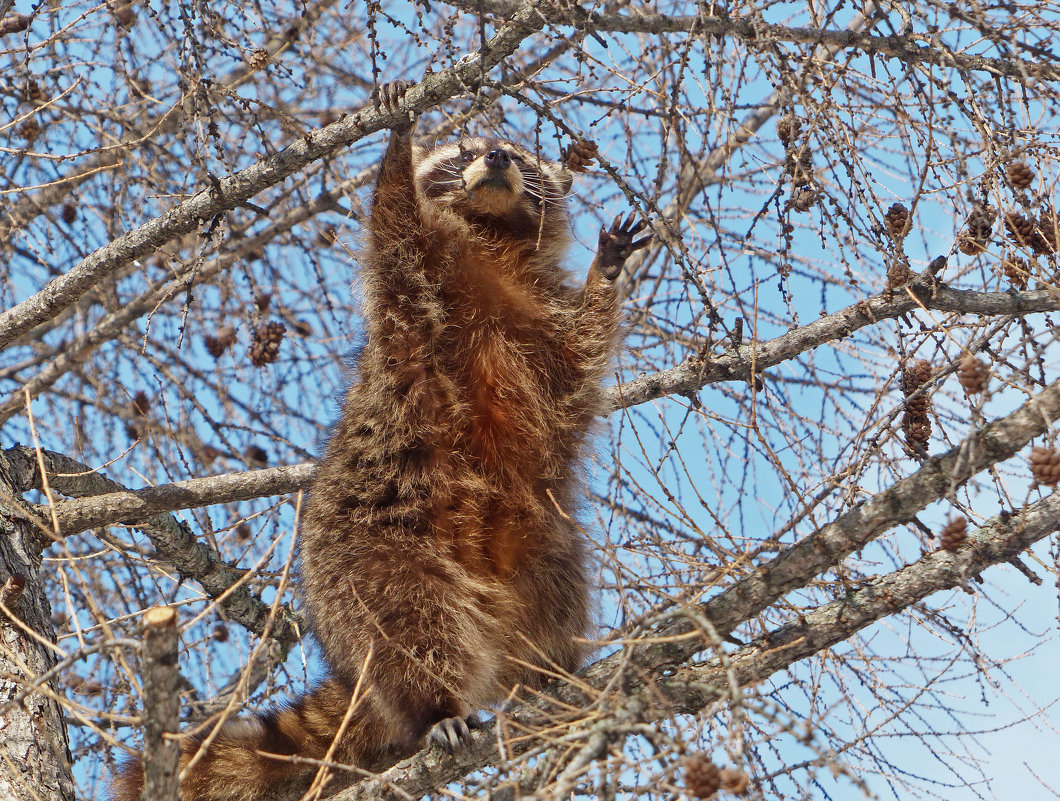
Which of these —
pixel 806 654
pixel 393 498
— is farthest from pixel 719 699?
pixel 393 498

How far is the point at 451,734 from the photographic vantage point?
2.96 m

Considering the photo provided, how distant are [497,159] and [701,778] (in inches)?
102

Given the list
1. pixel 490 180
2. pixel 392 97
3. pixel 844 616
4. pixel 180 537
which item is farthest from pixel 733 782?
pixel 180 537

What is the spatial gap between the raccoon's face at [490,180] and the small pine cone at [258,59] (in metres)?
0.77

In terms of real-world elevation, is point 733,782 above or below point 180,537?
below

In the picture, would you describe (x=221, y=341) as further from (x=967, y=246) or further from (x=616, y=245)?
(x=967, y=246)

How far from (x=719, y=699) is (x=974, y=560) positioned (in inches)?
32.1

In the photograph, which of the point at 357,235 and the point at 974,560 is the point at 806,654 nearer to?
the point at 974,560

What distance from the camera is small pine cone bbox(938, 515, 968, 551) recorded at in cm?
254

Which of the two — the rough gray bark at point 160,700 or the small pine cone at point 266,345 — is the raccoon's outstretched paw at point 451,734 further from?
the small pine cone at point 266,345

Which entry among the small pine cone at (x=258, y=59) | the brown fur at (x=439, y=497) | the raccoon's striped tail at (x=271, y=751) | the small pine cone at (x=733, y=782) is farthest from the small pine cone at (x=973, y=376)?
the small pine cone at (x=258, y=59)

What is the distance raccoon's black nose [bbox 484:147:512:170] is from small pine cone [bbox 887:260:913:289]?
1541mm

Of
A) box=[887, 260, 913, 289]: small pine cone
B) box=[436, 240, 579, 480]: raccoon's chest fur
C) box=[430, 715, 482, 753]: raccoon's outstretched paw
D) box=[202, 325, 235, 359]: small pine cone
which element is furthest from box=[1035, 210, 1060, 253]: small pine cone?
box=[202, 325, 235, 359]: small pine cone

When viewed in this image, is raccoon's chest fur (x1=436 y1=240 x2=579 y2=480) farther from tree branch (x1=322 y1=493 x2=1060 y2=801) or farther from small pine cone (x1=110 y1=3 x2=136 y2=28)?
small pine cone (x1=110 y1=3 x2=136 y2=28)
